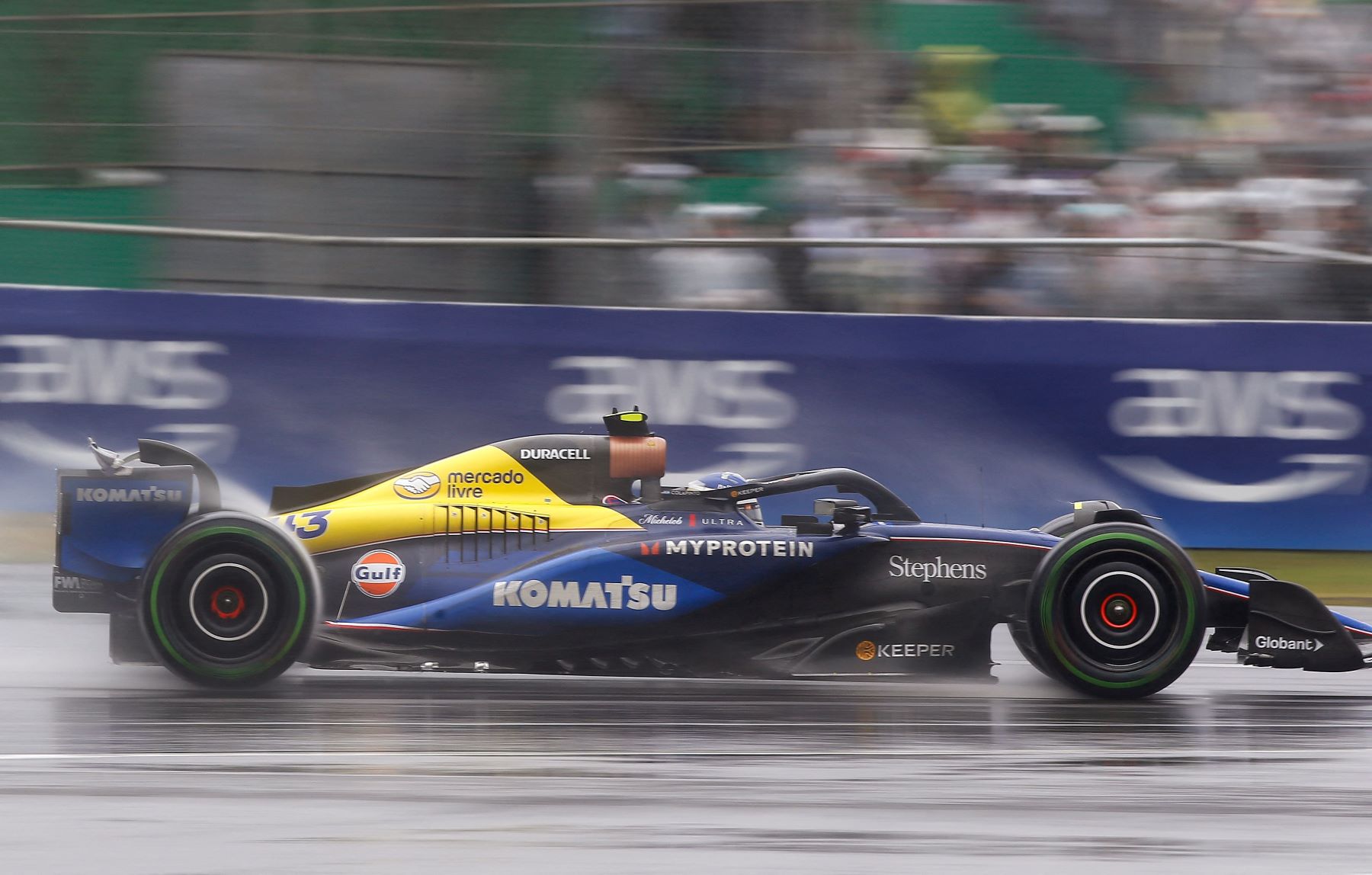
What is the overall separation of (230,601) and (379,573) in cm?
53

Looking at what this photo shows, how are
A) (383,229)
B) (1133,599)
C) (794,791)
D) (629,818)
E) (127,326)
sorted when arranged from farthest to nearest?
1. (383,229)
2. (127,326)
3. (1133,599)
4. (794,791)
5. (629,818)

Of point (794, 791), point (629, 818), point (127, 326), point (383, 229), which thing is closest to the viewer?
point (629, 818)

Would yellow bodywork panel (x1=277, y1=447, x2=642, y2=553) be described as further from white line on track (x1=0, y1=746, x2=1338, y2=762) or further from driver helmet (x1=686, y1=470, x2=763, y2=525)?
white line on track (x1=0, y1=746, x2=1338, y2=762)

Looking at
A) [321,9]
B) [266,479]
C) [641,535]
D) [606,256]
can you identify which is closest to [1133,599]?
[641,535]

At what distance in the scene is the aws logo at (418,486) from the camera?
20.3 ft

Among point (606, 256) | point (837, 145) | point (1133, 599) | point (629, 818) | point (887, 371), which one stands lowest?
point (629, 818)

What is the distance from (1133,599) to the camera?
6035 mm

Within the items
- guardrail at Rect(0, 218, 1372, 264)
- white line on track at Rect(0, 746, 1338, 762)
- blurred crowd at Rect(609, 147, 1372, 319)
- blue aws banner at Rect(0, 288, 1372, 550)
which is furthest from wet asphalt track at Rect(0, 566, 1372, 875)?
guardrail at Rect(0, 218, 1372, 264)

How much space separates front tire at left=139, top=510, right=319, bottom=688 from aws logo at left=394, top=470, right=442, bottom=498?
1.64ft

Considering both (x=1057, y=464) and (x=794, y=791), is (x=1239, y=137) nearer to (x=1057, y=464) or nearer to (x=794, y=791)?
(x=1057, y=464)

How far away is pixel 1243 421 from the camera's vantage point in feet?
28.3

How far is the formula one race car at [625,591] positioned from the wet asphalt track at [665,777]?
189 mm

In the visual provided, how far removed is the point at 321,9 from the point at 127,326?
233cm

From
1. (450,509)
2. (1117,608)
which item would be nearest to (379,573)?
(450,509)
